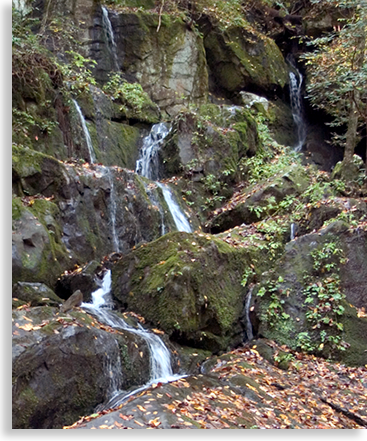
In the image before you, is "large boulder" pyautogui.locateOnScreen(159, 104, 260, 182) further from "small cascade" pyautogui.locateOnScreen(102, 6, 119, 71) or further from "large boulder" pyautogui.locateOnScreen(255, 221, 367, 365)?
"large boulder" pyautogui.locateOnScreen(255, 221, 367, 365)

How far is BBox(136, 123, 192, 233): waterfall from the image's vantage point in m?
11.4

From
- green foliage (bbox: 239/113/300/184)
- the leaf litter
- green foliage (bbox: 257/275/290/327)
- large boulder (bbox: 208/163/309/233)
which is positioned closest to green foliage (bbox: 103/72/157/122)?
green foliage (bbox: 239/113/300/184)

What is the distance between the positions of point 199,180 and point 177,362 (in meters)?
A: 7.59

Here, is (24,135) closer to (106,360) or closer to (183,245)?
(183,245)

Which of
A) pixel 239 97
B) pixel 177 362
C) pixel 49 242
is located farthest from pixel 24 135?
pixel 239 97

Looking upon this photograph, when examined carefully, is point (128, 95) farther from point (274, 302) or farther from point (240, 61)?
point (274, 302)

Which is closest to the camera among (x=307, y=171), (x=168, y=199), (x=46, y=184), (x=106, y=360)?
(x=106, y=360)

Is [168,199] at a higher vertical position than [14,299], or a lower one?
higher

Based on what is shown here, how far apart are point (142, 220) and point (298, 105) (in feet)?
45.1

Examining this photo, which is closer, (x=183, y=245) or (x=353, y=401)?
(x=353, y=401)

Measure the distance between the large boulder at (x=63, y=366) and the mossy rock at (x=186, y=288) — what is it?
1.29m

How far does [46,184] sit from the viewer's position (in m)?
8.45

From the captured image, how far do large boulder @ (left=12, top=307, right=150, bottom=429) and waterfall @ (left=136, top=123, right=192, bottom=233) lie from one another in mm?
5729

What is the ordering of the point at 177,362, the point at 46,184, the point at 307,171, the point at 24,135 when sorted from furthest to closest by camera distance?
the point at 307,171, the point at 24,135, the point at 46,184, the point at 177,362
